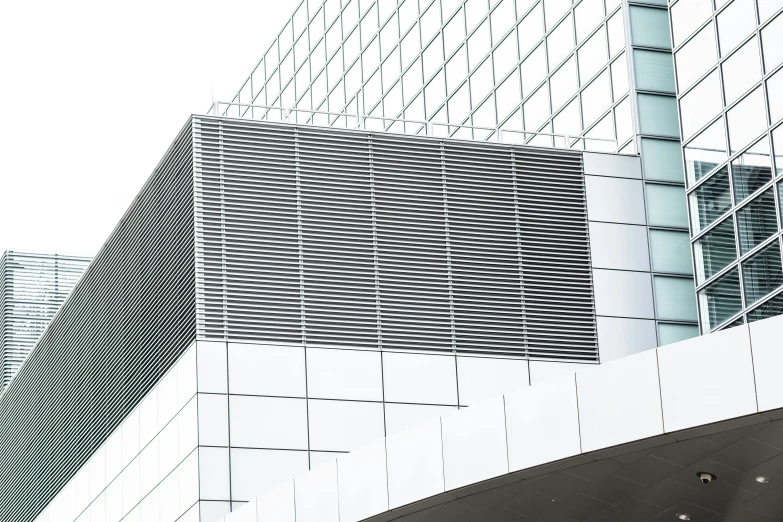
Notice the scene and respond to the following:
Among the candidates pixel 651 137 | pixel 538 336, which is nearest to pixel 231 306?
pixel 538 336

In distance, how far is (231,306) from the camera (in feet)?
123

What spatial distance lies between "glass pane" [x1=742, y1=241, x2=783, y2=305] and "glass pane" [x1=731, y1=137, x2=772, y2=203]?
4.97 feet

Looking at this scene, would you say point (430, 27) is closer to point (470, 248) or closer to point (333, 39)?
point (333, 39)

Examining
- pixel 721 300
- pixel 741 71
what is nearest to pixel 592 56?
pixel 741 71

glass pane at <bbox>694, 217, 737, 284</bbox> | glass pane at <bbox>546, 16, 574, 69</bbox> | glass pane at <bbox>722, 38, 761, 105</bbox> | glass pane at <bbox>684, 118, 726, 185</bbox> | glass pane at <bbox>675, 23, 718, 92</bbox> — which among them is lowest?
glass pane at <bbox>694, 217, 737, 284</bbox>

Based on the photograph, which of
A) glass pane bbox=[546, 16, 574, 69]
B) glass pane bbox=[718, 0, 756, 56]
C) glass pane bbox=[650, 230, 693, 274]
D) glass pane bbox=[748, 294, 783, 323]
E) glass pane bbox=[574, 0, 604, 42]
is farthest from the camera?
glass pane bbox=[546, 16, 574, 69]

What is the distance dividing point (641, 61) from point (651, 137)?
6.70 feet

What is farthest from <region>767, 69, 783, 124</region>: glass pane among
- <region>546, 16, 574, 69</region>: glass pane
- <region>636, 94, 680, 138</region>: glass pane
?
<region>546, 16, 574, 69</region>: glass pane

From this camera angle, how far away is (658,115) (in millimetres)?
41438

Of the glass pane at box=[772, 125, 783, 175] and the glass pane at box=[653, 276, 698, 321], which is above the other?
the glass pane at box=[772, 125, 783, 175]

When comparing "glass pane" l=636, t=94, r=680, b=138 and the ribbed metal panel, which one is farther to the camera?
"glass pane" l=636, t=94, r=680, b=138

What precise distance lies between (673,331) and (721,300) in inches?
152

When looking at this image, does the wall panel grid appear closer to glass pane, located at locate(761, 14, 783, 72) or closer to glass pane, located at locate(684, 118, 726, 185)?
glass pane, located at locate(684, 118, 726, 185)

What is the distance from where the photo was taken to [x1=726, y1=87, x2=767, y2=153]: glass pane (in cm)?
3500
